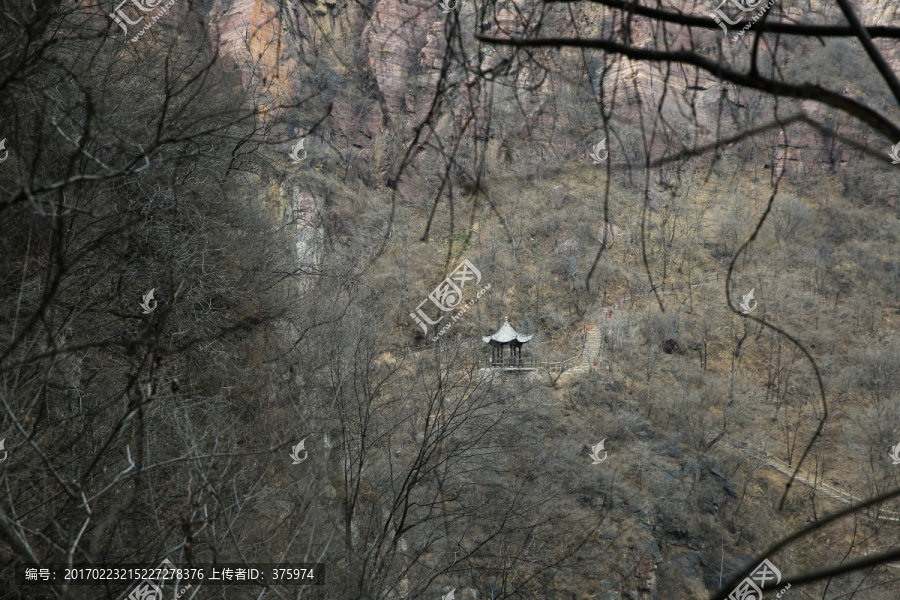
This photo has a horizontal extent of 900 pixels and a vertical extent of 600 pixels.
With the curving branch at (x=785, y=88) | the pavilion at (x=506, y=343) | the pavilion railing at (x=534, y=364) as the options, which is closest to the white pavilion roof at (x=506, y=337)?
the pavilion at (x=506, y=343)

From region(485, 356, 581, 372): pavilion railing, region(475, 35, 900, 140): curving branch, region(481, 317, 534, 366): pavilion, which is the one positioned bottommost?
region(475, 35, 900, 140): curving branch

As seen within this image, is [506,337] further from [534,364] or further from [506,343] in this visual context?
[534,364]

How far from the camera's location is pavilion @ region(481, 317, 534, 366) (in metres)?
15.4

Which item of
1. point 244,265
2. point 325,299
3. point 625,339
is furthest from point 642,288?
point 244,265

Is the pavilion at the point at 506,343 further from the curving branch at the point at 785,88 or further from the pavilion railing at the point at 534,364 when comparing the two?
the curving branch at the point at 785,88

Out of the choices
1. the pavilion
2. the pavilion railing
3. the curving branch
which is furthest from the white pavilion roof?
the curving branch

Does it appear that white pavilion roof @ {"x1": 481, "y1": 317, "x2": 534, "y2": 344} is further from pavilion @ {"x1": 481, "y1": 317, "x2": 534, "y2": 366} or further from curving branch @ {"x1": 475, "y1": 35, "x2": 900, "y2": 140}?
curving branch @ {"x1": 475, "y1": 35, "x2": 900, "y2": 140}

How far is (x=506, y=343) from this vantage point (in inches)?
616

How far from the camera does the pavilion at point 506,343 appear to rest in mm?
15367

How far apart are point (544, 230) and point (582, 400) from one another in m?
8.55

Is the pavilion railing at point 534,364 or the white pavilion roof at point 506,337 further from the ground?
the white pavilion roof at point 506,337

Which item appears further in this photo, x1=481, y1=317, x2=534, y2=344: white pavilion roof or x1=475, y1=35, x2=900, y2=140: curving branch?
x1=481, y1=317, x2=534, y2=344: white pavilion roof

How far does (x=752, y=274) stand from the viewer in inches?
774

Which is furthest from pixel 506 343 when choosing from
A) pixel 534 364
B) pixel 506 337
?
pixel 534 364
